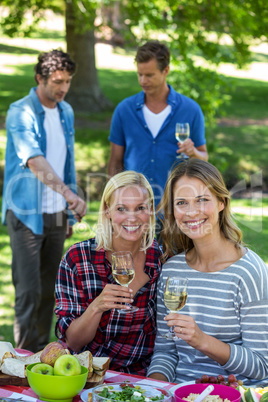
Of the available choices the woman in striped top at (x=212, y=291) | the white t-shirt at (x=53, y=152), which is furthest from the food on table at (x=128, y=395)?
the white t-shirt at (x=53, y=152)

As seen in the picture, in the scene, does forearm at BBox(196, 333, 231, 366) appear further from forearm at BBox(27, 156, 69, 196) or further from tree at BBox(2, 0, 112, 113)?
tree at BBox(2, 0, 112, 113)

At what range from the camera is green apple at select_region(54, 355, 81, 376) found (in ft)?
7.05

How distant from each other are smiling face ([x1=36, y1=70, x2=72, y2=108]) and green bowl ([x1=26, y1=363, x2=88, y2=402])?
2679 mm

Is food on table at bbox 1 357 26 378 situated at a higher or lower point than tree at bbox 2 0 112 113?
lower

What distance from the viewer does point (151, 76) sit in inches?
182

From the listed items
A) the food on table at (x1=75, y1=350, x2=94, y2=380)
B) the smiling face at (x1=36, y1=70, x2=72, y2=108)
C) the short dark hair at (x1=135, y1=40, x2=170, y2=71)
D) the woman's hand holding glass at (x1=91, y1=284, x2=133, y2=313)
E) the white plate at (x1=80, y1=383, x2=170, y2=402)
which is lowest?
the white plate at (x1=80, y1=383, x2=170, y2=402)

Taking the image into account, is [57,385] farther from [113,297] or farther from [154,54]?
[154,54]

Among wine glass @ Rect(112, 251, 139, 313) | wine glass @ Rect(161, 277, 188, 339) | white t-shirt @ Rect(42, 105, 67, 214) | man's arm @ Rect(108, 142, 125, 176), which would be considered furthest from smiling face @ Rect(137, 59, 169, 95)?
wine glass @ Rect(161, 277, 188, 339)

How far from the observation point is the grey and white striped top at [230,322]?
2592mm

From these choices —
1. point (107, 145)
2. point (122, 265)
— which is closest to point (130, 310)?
point (122, 265)

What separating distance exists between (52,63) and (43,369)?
2.72m

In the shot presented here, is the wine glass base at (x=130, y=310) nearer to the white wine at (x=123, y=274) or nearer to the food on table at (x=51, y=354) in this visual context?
the white wine at (x=123, y=274)

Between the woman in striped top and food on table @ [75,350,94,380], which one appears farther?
the woman in striped top

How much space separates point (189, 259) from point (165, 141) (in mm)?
1958
